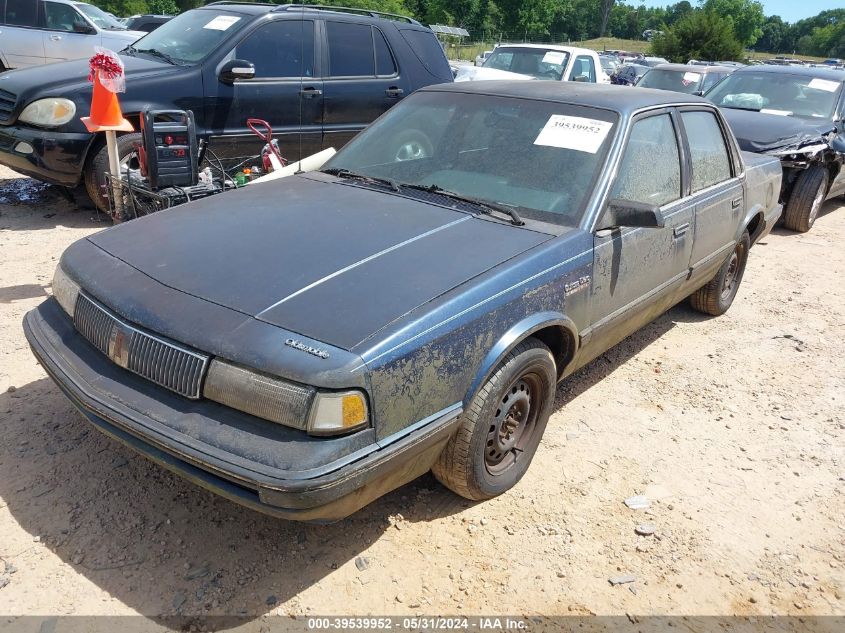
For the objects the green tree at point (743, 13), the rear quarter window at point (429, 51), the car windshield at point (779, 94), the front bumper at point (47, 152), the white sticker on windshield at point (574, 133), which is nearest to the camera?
the white sticker on windshield at point (574, 133)

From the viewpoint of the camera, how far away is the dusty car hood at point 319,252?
7.98 feet

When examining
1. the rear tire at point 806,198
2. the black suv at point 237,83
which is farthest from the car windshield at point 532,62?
the rear tire at point 806,198

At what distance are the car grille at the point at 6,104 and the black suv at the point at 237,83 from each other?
0.01 m

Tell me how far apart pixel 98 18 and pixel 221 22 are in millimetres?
8183

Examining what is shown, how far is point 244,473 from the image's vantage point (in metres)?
2.12

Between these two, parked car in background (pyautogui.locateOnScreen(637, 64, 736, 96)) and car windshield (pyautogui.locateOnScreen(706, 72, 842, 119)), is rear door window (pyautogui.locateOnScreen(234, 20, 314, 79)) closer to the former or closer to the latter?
car windshield (pyautogui.locateOnScreen(706, 72, 842, 119))

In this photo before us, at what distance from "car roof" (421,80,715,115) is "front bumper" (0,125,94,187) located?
350cm

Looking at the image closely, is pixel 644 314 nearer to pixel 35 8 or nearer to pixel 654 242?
pixel 654 242

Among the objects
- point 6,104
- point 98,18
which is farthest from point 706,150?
point 98,18

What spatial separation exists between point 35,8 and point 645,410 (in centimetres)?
1220

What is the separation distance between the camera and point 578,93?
378 centimetres

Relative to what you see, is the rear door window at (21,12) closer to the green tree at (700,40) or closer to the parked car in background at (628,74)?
the parked car in background at (628,74)

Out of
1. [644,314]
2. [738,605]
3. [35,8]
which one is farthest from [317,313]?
[35,8]

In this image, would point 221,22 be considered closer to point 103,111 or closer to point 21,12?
point 103,111
